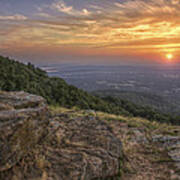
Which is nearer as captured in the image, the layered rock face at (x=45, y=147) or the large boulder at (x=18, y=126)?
the large boulder at (x=18, y=126)

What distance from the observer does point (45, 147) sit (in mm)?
6758

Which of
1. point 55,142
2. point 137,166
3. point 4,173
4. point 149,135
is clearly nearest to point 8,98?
point 55,142

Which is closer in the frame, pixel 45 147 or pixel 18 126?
pixel 18 126

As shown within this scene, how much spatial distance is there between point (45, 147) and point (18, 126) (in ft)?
5.29

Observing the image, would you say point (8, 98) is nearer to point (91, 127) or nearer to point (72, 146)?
point (72, 146)

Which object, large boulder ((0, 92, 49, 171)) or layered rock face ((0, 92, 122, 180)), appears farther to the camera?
layered rock face ((0, 92, 122, 180))

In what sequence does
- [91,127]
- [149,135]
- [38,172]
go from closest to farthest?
[38,172] → [91,127] → [149,135]

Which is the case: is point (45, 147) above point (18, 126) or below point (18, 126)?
below

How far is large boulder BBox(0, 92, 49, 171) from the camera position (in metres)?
5.29

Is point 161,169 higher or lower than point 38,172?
lower

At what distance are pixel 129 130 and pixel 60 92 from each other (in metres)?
19.7

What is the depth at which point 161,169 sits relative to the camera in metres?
7.50

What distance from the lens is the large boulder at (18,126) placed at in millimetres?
5289

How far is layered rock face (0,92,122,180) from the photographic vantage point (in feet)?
17.9
